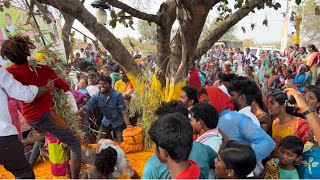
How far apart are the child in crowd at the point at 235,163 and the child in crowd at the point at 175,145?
36cm

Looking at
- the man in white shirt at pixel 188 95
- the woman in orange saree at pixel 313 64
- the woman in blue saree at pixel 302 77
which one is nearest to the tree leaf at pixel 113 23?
the man in white shirt at pixel 188 95

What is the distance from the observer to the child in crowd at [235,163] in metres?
2.09

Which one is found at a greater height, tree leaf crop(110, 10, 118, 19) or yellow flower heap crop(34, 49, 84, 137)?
tree leaf crop(110, 10, 118, 19)

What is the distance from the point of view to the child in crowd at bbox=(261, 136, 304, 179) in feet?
9.11

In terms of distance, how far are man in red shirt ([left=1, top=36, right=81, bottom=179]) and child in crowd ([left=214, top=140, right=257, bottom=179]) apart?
177 centimetres

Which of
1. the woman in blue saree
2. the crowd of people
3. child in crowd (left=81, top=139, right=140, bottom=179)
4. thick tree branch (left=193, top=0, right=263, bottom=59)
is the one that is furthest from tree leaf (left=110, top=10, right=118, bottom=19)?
the woman in blue saree

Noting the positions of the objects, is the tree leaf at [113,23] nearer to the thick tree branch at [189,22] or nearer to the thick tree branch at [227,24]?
the thick tree branch at [189,22]

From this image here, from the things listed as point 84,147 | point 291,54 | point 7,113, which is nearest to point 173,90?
point 84,147

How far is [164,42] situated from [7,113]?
2247 millimetres

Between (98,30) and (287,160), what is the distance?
2.42m

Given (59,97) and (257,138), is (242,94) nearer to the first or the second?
(257,138)

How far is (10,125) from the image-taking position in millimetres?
2760

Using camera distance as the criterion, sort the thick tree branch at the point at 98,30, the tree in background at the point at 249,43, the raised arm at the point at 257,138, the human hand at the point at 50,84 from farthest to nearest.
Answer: the tree in background at the point at 249,43, the thick tree branch at the point at 98,30, the human hand at the point at 50,84, the raised arm at the point at 257,138

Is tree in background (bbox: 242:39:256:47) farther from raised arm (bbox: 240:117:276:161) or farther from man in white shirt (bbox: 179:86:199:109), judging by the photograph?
raised arm (bbox: 240:117:276:161)
